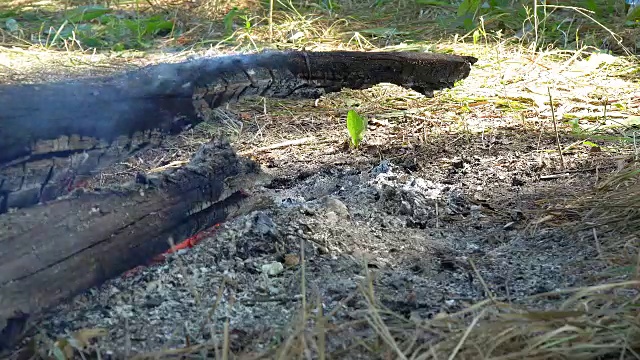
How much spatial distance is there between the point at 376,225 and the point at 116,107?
2.73ft

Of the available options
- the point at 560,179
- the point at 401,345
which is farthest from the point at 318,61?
the point at 401,345

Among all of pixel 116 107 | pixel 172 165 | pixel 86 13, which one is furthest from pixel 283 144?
pixel 86 13

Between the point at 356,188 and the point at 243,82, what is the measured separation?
1.68 ft

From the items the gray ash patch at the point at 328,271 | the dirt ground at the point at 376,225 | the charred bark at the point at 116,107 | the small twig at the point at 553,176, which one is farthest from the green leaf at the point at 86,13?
the small twig at the point at 553,176

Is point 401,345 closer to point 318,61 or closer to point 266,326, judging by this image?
point 266,326

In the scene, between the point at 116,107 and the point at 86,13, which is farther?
the point at 86,13

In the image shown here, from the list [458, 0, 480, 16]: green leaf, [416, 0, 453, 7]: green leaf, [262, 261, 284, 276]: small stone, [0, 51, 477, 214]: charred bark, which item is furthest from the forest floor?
[416, 0, 453, 7]: green leaf

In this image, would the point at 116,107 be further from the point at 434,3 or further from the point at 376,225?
the point at 434,3

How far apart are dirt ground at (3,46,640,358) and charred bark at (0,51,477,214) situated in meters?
0.36

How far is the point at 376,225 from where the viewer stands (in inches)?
90.8

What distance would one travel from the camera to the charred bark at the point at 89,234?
1706 millimetres

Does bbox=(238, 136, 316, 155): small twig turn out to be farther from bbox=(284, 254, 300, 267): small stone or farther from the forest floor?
bbox=(284, 254, 300, 267): small stone

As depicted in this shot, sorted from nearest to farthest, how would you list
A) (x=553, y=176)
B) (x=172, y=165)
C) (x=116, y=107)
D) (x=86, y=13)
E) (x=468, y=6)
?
(x=116, y=107) → (x=553, y=176) → (x=172, y=165) → (x=468, y=6) → (x=86, y=13)

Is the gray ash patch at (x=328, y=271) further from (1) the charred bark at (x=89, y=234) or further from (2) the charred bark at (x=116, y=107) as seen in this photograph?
(2) the charred bark at (x=116, y=107)
